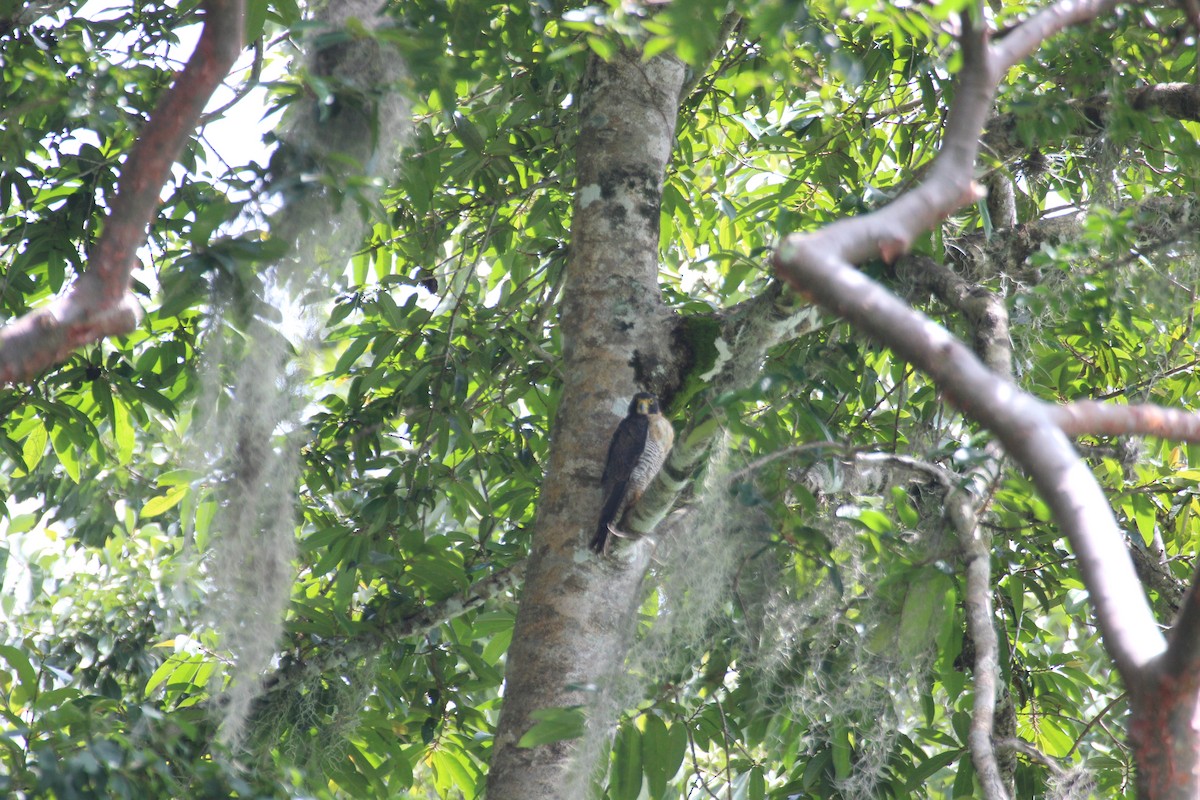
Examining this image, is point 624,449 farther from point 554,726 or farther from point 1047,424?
point 1047,424

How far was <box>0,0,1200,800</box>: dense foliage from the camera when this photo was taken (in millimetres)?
1990

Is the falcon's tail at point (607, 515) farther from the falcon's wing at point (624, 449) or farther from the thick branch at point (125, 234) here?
the thick branch at point (125, 234)

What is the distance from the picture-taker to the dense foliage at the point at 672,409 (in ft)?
6.53

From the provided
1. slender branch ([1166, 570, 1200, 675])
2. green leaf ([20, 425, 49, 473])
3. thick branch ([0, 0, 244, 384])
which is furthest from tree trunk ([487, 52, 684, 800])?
green leaf ([20, 425, 49, 473])

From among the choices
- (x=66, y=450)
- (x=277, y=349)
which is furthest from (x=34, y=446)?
(x=277, y=349)

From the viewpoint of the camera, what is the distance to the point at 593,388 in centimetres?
233

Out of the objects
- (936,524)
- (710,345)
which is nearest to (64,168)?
(710,345)

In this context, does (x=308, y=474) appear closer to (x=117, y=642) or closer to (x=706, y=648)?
(x=117, y=642)

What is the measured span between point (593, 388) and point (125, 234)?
1.04m

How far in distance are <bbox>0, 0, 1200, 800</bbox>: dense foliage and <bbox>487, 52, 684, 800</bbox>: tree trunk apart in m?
0.14

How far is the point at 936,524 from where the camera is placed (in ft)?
6.90

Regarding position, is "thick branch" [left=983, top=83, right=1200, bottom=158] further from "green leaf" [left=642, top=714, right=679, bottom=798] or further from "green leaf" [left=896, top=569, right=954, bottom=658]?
"green leaf" [left=642, top=714, right=679, bottom=798]

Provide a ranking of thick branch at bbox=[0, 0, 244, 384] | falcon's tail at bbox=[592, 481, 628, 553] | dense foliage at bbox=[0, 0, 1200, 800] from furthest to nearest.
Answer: falcon's tail at bbox=[592, 481, 628, 553], dense foliage at bbox=[0, 0, 1200, 800], thick branch at bbox=[0, 0, 244, 384]

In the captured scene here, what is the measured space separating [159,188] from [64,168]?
1.46m
